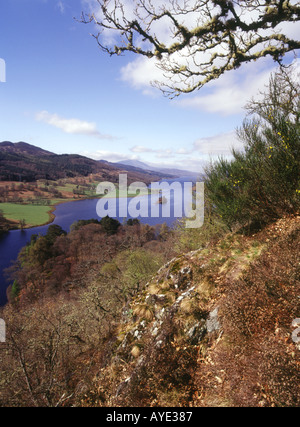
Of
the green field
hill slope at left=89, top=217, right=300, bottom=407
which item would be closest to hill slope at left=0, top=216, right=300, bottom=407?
hill slope at left=89, top=217, right=300, bottom=407

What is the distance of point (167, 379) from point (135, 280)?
11.7 meters

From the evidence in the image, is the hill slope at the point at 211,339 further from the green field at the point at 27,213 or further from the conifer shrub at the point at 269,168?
the green field at the point at 27,213

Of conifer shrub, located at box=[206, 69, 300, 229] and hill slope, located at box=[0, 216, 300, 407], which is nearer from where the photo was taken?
hill slope, located at box=[0, 216, 300, 407]

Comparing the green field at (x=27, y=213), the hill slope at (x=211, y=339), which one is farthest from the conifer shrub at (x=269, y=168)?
the green field at (x=27, y=213)

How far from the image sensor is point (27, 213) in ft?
211

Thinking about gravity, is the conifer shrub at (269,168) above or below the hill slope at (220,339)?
above

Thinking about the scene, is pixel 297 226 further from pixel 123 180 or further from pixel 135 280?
pixel 123 180

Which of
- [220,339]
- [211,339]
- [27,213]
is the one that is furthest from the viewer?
[27,213]

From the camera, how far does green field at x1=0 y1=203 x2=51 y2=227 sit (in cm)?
5972

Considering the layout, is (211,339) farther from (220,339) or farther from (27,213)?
(27,213)

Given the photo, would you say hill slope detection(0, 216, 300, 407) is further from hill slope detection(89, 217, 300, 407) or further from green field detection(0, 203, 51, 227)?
green field detection(0, 203, 51, 227)

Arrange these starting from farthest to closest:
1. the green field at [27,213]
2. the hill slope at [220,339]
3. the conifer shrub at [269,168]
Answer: the green field at [27,213] → the conifer shrub at [269,168] → the hill slope at [220,339]

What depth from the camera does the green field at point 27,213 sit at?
59.7 metres

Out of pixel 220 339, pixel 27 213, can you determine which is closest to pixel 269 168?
pixel 220 339
